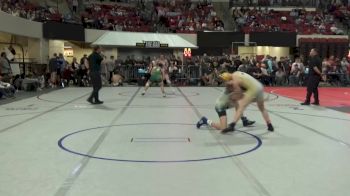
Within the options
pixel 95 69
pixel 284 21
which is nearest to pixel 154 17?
pixel 284 21

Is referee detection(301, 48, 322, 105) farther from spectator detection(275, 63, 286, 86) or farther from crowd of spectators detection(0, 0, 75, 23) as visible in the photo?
crowd of spectators detection(0, 0, 75, 23)

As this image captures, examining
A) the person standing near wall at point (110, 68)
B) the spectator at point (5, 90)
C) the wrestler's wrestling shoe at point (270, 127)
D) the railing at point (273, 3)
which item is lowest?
the wrestler's wrestling shoe at point (270, 127)

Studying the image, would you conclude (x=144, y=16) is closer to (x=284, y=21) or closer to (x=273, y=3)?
(x=284, y=21)

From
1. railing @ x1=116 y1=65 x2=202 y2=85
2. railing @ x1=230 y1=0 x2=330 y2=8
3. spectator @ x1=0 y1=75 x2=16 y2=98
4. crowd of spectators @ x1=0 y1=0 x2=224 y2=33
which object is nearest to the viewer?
spectator @ x1=0 y1=75 x2=16 y2=98

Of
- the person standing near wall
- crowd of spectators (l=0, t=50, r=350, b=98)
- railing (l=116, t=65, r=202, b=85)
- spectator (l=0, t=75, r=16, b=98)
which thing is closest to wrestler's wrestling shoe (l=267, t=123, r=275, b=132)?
spectator (l=0, t=75, r=16, b=98)

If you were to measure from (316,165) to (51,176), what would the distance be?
11.0 feet

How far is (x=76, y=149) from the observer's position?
710 cm

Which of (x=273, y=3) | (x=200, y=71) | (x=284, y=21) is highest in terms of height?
(x=273, y=3)

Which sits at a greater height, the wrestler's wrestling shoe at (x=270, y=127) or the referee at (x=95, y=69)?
the referee at (x=95, y=69)

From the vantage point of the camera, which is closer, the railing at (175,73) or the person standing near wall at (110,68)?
the person standing near wall at (110,68)

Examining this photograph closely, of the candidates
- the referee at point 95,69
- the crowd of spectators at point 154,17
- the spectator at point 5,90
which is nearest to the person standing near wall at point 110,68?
the crowd of spectators at point 154,17

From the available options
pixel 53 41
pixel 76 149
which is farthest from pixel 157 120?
pixel 53 41

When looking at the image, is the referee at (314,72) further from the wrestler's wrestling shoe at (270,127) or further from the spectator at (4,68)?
the spectator at (4,68)

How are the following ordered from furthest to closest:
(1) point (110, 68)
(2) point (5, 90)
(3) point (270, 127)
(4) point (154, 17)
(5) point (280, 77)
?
1. (4) point (154, 17)
2. (1) point (110, 68)
3. (5) point (280, 77)
4. (2) point (5, 90)
5. (3) point (270, 127)
